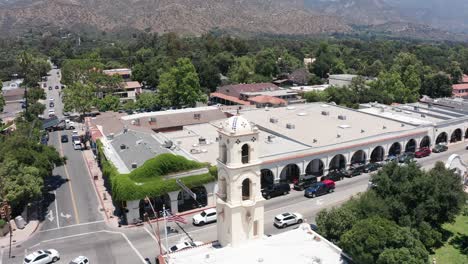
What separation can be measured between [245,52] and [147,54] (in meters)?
32.1

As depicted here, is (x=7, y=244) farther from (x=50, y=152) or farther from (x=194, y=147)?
(x=194, y=147)

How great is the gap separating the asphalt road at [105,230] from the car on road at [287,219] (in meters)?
0.64

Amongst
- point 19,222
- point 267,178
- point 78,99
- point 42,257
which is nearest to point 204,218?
point 267,178

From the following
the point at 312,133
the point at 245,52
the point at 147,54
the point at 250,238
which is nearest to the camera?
the point at 250,238

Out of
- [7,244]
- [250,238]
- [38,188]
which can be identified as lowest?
[7,244]

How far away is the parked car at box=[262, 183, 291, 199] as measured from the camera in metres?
43.1

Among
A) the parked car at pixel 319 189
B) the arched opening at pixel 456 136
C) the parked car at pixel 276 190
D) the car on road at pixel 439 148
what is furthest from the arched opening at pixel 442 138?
the parked car at pixel 276 190

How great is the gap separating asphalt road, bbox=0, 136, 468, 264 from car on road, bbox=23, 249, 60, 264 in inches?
25.4

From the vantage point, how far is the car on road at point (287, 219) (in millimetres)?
37125

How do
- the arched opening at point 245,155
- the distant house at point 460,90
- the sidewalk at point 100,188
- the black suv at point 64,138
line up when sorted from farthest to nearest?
the distant house at point 460,90 → the black suv at point 64,138 → the sidewalk at point 100,188 → the arched opening at point 245,155

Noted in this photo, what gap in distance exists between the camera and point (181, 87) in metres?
79.1

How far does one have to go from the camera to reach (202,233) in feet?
118

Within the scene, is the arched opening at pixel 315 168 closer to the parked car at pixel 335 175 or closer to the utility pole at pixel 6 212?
the parked car at pixel 335 175

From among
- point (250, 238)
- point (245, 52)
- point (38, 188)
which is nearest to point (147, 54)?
point (245, 52)
